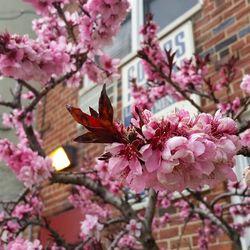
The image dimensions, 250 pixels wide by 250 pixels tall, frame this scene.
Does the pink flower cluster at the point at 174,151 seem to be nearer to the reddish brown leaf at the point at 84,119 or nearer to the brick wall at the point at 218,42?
the reddish brown leaf at the point at 84,119

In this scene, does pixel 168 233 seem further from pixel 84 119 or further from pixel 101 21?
pixel 84 119

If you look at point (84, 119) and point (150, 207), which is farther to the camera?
point (150, 207)

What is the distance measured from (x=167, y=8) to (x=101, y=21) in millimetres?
1907

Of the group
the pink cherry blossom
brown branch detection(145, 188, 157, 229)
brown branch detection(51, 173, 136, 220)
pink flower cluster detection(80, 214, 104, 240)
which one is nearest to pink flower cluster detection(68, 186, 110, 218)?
pink flower cluster detection(80, 214, 104, 240)

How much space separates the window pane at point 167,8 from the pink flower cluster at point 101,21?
1619 mm

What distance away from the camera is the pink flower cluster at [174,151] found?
2.00ft

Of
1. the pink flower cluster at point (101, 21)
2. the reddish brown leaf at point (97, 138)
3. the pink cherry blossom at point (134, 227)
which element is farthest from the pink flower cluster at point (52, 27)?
the reddish brown leaf at point (97, 138)

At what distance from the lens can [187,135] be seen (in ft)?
2.05

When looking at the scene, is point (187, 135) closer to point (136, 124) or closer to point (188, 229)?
point (136, 124)

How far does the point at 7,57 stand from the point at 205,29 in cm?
202

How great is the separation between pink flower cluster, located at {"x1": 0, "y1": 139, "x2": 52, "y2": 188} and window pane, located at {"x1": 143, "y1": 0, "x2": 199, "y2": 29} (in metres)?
2.06

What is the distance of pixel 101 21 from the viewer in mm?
2039

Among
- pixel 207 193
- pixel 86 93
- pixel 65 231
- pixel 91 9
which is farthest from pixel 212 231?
pixel 86 93

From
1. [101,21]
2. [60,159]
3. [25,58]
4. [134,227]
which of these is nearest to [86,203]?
[60,159]
